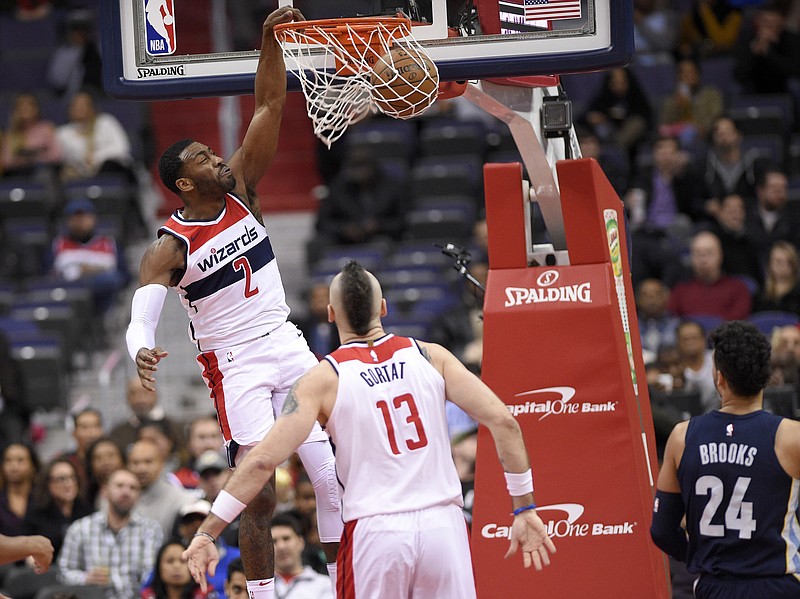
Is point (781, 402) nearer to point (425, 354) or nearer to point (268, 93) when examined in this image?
point (425, 354)

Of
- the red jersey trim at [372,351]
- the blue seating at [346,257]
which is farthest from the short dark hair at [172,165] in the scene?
the blue seating at [346,257]

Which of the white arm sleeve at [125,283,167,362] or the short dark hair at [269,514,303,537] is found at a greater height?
the white arm sleeve at [125,283,167,362]

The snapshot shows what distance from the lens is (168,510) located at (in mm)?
11039

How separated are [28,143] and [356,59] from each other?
1113 cm

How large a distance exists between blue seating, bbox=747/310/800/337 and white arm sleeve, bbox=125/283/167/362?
669 cm

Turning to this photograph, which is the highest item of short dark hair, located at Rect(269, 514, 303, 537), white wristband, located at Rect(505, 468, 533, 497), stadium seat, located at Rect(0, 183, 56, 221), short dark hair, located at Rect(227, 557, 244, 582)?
stadium seat, located at Rect(0, 183, 56, 221)

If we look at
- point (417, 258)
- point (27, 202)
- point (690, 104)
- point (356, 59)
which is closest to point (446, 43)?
point (356, 59)

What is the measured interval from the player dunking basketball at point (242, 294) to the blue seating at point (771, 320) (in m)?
6.05

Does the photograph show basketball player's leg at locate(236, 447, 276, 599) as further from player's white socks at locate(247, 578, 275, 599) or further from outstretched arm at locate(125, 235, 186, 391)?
outstretched arm at locate(125, 235, 186, 391)

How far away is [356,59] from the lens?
7164 mm

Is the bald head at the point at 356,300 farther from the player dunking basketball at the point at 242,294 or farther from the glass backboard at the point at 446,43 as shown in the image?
the glass backboard at the point at 446,43

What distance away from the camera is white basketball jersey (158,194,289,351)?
710cm

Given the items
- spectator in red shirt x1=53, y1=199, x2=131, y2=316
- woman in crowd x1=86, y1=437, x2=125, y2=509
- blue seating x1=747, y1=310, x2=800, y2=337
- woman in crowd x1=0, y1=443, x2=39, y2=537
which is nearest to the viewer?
woman in crowd x1=86, y1=437, x2=125, y2=509

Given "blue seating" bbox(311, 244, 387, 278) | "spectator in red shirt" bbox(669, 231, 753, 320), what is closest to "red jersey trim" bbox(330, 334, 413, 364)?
"spectator in red shirt" bbox(669, 231, 753, 320)
